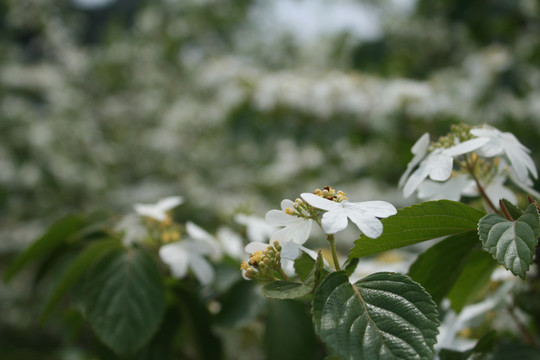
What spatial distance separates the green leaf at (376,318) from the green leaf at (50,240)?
0.60 m

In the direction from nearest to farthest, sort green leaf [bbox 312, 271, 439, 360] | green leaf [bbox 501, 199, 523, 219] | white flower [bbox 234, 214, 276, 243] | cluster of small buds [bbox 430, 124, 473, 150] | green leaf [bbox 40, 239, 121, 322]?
green leaf [bbox 312, 271, 439, 360], green leaf [bbox 501, 199, 523, 219], cluster of small buds [bbox 430, 124, 473, 150], green leaf [bbox 40, 239, 121, 322], white flower [bbox 234, 214, 276, 243]

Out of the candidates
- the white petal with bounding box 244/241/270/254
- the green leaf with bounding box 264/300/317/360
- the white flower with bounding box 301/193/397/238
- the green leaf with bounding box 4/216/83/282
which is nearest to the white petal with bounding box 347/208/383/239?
the white flower with bounding box 301/193/397/238

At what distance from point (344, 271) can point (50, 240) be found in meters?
0.63

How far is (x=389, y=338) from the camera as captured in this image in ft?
1.31

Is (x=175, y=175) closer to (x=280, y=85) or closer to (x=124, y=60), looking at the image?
(x=124, y=60)

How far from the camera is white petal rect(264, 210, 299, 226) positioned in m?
0.47

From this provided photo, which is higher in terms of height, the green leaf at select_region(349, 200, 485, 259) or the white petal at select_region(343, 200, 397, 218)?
the white petal at select_region(343, 200, 397, 218)

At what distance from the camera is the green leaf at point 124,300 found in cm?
68

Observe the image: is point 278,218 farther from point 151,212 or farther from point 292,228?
point 151,212

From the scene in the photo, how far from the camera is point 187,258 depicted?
78 centimetres

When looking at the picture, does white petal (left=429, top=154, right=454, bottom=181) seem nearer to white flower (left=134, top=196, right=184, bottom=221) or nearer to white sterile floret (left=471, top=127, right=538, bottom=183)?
white sterile floret (left=471, top=127, right=538, bottom=183)

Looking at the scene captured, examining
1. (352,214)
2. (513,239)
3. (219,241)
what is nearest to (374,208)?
(352,214)

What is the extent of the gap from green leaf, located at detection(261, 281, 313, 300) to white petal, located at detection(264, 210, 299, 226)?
63 millimetres

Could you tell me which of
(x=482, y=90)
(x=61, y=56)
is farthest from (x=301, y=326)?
(x=61, y=56)
